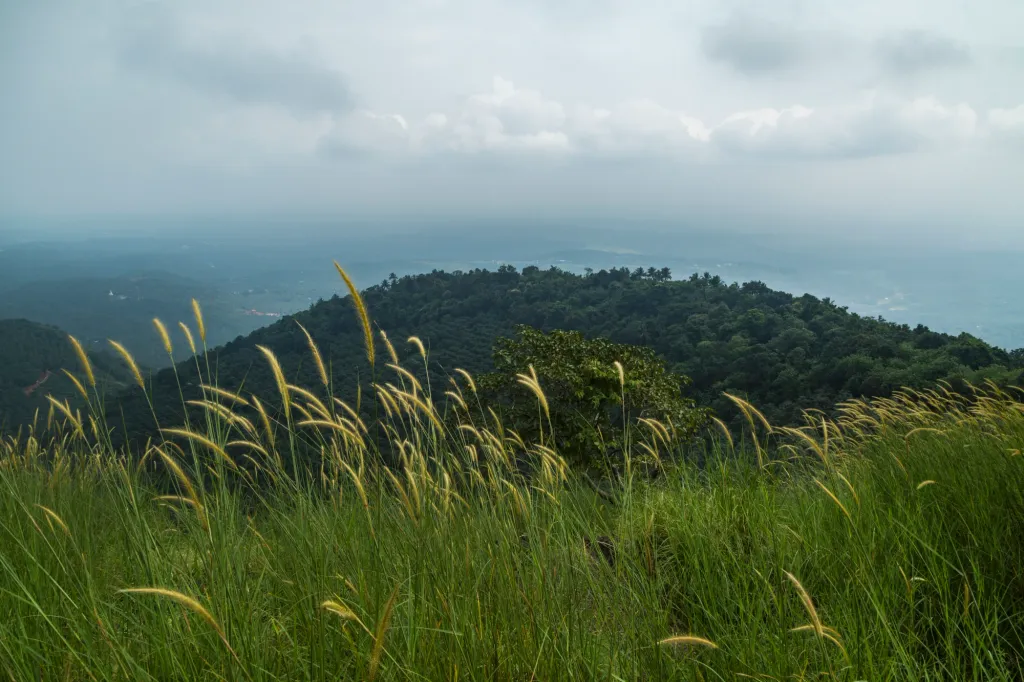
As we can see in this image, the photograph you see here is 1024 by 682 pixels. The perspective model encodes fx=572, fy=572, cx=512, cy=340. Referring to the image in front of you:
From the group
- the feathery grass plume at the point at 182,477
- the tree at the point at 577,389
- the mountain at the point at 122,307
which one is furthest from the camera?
the mountain at the point at 122,307

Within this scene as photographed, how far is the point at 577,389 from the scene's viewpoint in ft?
39.7

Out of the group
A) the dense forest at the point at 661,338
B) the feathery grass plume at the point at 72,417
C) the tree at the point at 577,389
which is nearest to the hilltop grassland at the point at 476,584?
the feathery grass plume at the point at 72,417

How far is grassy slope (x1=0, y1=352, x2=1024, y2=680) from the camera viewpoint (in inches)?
61.5

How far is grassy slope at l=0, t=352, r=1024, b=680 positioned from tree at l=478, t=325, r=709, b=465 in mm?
8434

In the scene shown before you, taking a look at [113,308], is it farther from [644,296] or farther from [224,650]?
[224,650]

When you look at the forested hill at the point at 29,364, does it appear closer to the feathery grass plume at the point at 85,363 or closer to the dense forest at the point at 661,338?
the dense forest at the point at 661,338

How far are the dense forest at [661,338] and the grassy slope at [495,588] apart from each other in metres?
5.02

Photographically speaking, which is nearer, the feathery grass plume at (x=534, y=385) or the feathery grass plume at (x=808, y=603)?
the feathery grass plume at (x=808, y=603)

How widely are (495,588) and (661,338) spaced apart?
4354 cm

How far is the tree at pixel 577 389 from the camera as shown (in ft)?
39.2

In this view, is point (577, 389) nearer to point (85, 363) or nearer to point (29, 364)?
point (85, 363)

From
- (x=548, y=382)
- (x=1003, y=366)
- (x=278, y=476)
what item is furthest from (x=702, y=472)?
(x=1003, y=366)

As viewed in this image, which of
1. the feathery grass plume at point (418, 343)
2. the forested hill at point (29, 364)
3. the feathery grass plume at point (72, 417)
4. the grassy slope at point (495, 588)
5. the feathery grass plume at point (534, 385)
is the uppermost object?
the feathery grass plume at point (418, 343)

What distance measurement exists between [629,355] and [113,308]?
465ft
